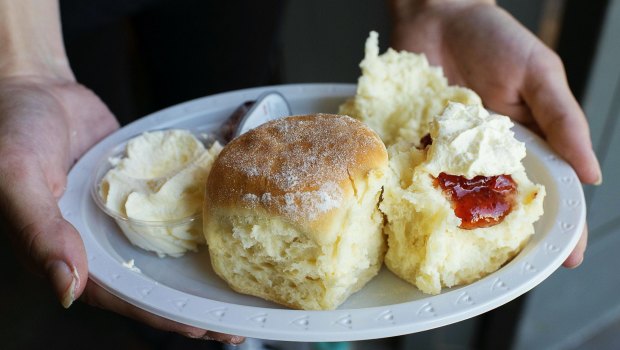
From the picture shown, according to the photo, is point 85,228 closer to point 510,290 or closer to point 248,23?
point 510,290

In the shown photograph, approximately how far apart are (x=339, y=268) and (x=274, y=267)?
0.62 feet

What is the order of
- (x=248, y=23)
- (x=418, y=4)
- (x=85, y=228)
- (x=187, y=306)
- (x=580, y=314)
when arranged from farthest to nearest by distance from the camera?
(x=580, y=314) < (x=248, y=23) < (x=418, y=4) < (x=85, y=228) < (x=187, y=306)

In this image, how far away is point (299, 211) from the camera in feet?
4.48

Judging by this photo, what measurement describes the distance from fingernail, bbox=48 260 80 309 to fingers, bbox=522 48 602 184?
1.50m

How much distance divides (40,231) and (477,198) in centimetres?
114

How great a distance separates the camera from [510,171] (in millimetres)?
1489

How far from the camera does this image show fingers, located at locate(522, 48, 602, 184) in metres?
1.78

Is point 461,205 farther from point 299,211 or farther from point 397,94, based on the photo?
point 397,94

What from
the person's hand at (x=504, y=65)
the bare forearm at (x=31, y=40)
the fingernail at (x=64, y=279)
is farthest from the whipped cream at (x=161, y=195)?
the person's hand at (x=504, y=65)

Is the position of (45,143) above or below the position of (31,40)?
below

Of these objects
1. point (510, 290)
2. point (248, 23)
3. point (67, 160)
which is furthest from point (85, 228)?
point (248, 23)

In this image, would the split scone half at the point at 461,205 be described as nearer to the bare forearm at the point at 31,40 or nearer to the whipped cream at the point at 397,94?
the whipped cream at the point at 397,94

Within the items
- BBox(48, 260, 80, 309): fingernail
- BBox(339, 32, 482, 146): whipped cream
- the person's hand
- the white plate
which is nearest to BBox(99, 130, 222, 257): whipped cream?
the white plate

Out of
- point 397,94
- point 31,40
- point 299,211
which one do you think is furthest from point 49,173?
point 397,94
